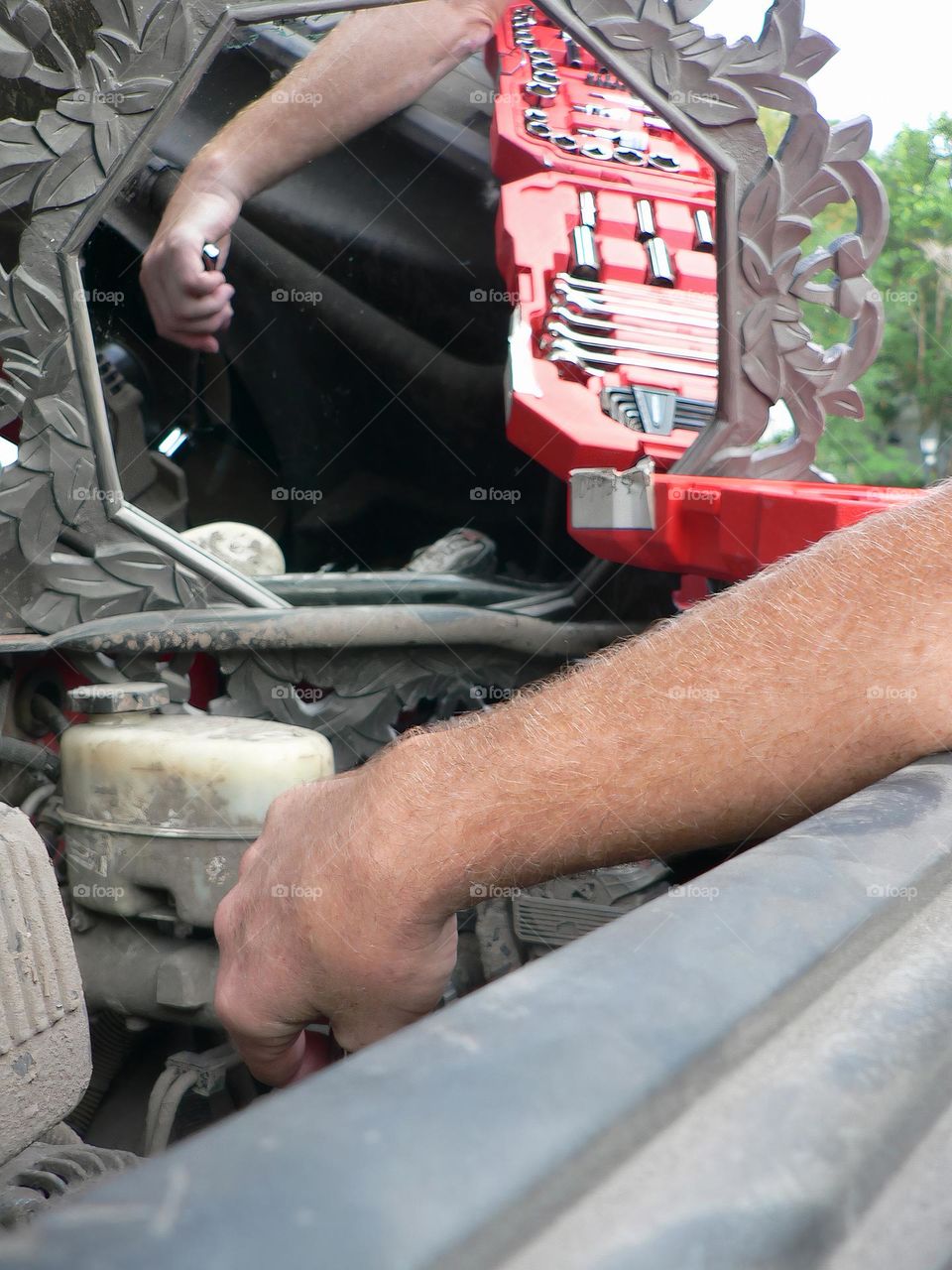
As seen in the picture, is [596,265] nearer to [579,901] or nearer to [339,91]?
[339,91]

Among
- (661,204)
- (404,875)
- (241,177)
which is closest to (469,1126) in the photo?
(404,875)

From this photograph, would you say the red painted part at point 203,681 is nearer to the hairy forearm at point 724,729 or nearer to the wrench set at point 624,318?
the wrench set at point 624,318

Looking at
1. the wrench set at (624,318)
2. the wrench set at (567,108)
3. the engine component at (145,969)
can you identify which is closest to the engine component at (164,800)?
the engine component at (145,969)

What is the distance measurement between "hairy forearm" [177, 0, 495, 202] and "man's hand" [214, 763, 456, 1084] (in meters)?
1.36

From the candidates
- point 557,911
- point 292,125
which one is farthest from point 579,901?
point 292,125

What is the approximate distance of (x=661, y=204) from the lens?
6.76 feet

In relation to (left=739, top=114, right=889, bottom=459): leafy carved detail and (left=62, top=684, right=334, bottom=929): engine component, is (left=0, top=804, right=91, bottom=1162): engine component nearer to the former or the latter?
(left=62, top=684, right=334, bottom=929): engine component

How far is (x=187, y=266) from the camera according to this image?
1.83 metres

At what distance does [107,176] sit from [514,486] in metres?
1.02

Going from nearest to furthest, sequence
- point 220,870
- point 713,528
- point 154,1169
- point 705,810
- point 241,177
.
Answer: point 154,1169 < point 705,810 < point 220,870 < point 713,528 < point 241,177

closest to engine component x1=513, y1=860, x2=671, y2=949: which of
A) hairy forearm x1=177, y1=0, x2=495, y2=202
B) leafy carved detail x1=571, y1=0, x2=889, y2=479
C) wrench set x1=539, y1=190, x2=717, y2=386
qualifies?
leafy carved detail x1=571, y1=0, x2=889, y2=479

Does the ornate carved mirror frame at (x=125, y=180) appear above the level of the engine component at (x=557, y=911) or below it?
above

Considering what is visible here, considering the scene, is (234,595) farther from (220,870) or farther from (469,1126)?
(469,1126)

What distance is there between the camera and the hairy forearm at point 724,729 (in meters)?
0.73
